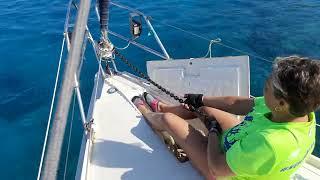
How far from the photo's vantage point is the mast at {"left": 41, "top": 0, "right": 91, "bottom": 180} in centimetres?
134

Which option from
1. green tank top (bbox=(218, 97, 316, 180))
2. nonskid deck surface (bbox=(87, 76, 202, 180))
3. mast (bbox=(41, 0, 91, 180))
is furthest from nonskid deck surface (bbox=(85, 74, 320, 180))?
mast (bbox=(41, 0, 91, 180))

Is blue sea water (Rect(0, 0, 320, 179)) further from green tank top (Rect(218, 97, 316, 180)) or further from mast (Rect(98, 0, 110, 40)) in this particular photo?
green tank top (Rect(218, 97, 316, 180))

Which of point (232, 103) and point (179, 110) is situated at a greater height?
point (232, 103)

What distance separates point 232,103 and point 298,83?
1.28 m

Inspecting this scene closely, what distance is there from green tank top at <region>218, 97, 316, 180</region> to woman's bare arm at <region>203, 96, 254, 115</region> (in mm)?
799

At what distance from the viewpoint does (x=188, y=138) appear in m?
2.90

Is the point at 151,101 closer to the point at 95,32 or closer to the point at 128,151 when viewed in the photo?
the point at 128,151

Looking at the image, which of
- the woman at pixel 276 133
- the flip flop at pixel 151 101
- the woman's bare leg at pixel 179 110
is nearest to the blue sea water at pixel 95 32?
the flip flop at pixel 151 101

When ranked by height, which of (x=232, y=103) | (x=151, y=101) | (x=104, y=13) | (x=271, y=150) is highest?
(x=104, y=13)

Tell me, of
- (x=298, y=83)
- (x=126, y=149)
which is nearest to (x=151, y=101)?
(x=126, y=149)

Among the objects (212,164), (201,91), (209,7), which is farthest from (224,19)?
(212,164)

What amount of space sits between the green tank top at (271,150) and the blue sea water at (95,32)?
278cm

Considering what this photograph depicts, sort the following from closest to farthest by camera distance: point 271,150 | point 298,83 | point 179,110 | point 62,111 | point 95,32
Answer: point 62,111
point 298,83
point 271,150
point 179,110
point 95,32

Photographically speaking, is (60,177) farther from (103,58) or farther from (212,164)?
(212,164)
